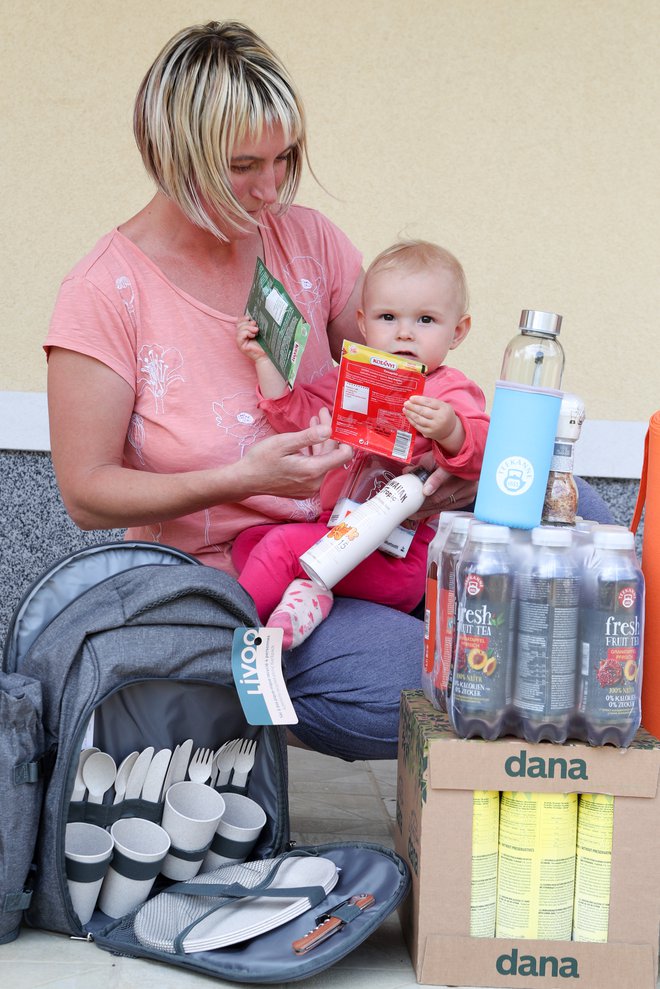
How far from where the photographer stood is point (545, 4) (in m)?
3.25

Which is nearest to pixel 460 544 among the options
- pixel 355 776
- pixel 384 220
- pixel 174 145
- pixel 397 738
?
pixel 397 738

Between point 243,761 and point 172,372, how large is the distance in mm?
711

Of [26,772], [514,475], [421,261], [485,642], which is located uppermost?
[421,261]

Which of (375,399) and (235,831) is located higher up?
(375,399)

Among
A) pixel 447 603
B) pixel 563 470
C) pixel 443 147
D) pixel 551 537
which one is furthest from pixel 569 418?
pixel 443 147

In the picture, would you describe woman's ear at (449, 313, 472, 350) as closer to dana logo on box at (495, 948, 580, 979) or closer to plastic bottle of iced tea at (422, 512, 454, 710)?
plastic bottle of iced tea at (422, 512, 454, 710)

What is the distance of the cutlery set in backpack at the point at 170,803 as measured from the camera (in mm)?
1517

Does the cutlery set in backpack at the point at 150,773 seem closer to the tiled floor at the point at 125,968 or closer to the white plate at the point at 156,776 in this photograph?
the white plate at the point at 156,776

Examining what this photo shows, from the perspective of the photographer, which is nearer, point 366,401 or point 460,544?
point 460,544

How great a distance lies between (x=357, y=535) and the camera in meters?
1.84

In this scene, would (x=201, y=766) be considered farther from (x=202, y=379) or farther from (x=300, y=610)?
(x=202, y=379)

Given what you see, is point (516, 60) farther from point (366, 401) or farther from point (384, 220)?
point (366, 401)

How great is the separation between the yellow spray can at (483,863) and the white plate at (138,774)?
0.51m

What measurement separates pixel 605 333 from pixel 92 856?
2394mm
